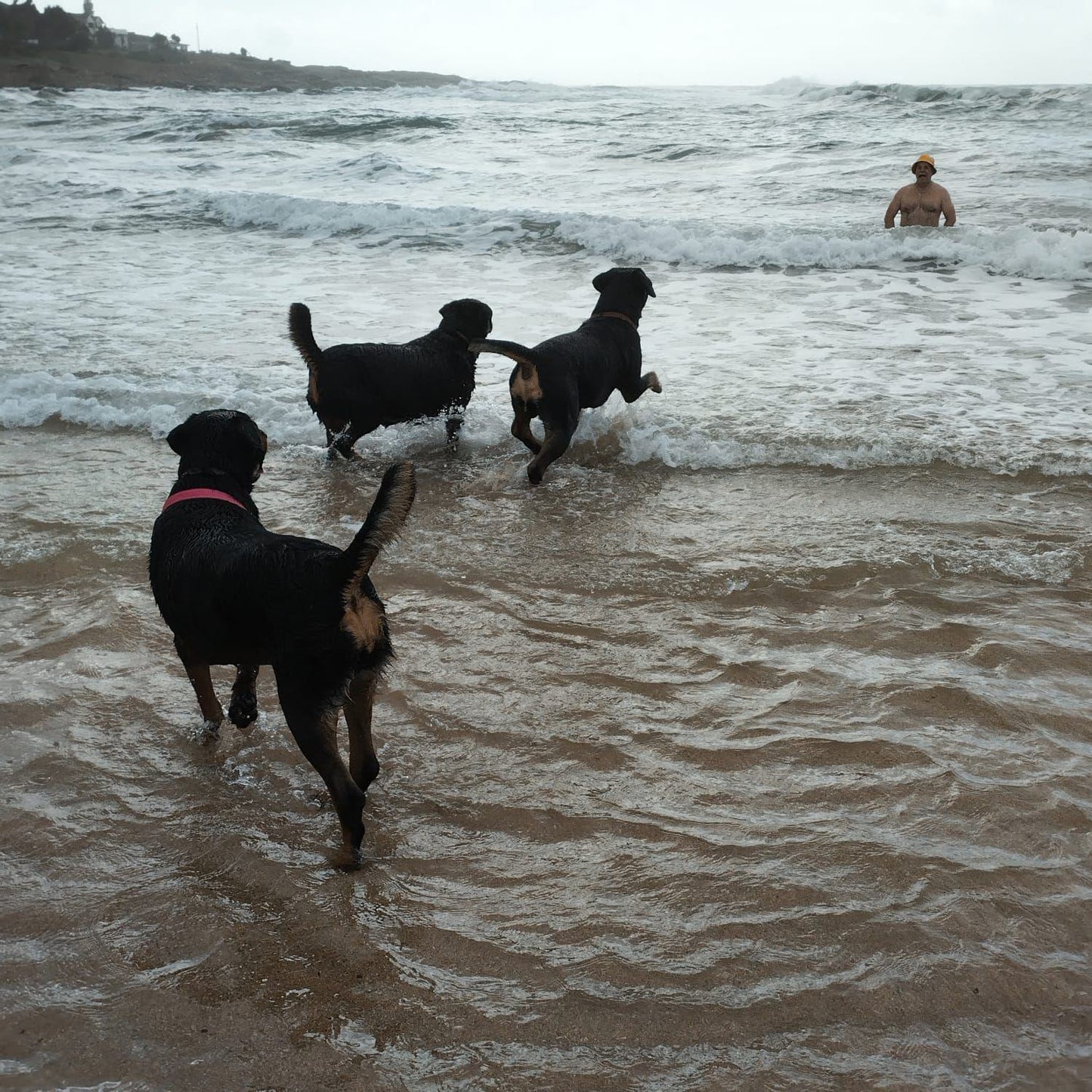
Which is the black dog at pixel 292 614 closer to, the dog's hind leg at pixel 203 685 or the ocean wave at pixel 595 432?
the dog's hind leg at pixel 203 685

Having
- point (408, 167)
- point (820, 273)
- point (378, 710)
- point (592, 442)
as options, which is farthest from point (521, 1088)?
point (408, 167)

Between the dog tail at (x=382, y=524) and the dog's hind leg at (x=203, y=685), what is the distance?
985 millimetres

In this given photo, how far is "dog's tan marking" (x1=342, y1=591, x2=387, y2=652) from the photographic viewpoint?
286 cm

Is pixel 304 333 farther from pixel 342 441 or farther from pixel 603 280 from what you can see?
pixel 603 280

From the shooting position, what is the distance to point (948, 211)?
1304 centimetres

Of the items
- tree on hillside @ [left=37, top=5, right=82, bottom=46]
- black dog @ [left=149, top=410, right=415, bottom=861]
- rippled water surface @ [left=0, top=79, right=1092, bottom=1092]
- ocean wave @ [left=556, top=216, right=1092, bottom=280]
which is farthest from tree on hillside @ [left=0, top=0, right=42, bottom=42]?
black dog @ [left=149, top=410, right=415, bottom=861]

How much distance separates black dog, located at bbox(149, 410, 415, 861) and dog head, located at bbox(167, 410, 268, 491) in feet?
0.49

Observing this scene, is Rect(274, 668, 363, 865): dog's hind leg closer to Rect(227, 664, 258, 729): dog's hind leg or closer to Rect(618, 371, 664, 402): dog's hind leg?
Rect(227, 664, 258, 729): dog's hind leg

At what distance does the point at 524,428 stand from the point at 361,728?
12.3ft

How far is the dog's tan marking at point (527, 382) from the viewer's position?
6.19 m

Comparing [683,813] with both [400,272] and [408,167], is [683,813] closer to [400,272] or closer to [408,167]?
[400,272]

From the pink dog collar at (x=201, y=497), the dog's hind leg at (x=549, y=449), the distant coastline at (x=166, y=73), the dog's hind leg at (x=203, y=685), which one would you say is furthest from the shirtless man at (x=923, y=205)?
the distant coastline at (x=166, y=73)

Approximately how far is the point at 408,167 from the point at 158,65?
49.4 m

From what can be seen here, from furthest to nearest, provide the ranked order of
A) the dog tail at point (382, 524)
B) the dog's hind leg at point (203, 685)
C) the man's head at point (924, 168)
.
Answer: the man's head at point (924, 168)
the dog's hind leg at point (203, 685)
the dog tail at point (382, 524)
